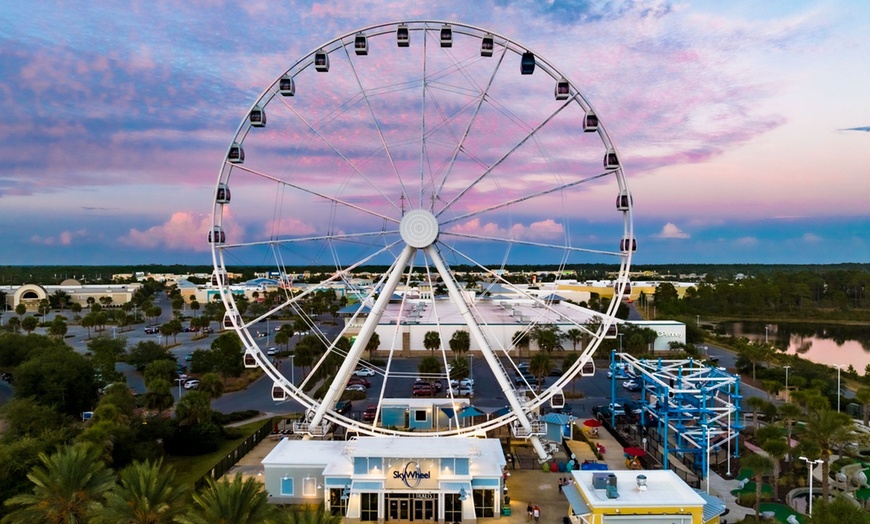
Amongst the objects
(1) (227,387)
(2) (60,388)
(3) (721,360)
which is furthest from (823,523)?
(3) (721,360)

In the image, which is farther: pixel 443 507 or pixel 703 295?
pixel 703 295

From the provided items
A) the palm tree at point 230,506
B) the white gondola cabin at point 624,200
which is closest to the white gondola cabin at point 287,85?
the white gondola cabin at point 624,200

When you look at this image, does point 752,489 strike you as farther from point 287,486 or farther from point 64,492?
point 64,492

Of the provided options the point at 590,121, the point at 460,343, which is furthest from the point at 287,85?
the point at 460,343

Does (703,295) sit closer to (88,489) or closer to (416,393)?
(416,393)

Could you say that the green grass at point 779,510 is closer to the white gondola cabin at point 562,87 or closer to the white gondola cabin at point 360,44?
the white gondola cabin at point 562,87
